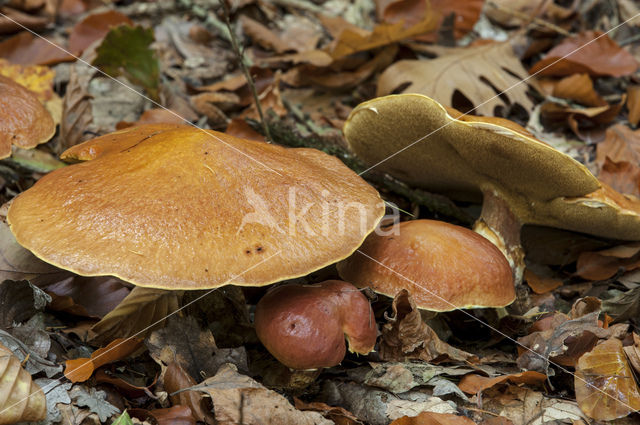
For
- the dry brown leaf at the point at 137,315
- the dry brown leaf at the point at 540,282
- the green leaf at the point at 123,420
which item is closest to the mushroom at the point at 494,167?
the dry brown leaf at the point at 540,282

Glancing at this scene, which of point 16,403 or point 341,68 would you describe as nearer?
point 16,403

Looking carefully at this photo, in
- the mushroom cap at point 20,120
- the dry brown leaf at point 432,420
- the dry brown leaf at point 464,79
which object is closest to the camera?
the dry brown leaf at point 432,420

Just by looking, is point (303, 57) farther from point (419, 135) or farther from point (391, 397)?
point (391, 397)

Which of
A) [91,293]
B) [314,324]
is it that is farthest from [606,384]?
[91,293]

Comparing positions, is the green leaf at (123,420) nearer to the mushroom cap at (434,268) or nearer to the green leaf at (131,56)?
the mushroom cap at (434,268)

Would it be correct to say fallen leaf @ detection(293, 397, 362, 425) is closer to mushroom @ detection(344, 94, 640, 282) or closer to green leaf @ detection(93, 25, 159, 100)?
mushroom @ detection(344, 94, 640, 282)

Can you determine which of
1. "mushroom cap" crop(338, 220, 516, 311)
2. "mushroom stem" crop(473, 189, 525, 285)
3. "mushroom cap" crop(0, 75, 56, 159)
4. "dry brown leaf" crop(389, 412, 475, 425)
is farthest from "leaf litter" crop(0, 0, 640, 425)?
"mushroom cap" crop(0, 75, 56, 159)

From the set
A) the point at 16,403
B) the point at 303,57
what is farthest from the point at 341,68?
the point at 16,403
